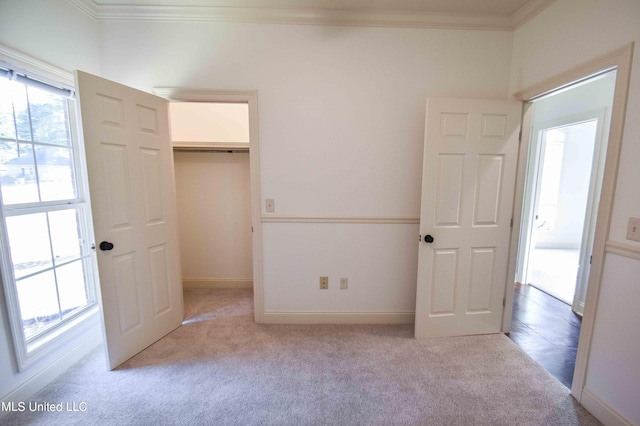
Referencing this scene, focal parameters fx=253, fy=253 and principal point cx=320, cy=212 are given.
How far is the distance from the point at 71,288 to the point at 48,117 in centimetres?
130

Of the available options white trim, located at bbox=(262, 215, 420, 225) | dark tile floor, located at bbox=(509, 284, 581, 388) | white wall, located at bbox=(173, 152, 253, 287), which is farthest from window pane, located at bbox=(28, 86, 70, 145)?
dark tile floor, located at bbox=(509, 284, 581, 388)

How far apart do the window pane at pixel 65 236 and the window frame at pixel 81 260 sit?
4 cm

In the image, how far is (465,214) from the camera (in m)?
2.12

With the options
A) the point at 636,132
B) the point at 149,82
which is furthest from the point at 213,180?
the point at 636,132

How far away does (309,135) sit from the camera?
222cm

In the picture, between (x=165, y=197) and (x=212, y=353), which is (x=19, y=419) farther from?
(x=165, y=197)

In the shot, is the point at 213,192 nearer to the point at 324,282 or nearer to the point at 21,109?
the point at 21,109

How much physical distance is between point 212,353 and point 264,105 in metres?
2.09

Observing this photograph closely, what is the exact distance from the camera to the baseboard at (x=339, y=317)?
243 cm

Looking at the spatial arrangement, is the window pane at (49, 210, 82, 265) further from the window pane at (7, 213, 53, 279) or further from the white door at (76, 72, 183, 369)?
the white door at (76, 72, 183, 369)

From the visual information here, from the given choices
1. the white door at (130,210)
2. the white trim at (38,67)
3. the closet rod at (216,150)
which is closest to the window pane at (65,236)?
the white door at (130,210)

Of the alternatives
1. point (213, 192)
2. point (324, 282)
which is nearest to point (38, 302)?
point (213, 192)

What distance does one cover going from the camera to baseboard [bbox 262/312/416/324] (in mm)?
2434

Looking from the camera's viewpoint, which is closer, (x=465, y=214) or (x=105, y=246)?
(x=105, y=246)
